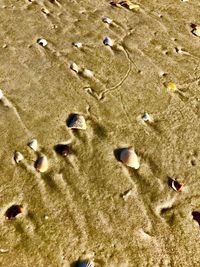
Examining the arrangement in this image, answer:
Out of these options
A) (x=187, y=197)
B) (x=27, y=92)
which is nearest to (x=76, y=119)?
(x=27, y=92)

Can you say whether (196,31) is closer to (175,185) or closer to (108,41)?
(108,41)

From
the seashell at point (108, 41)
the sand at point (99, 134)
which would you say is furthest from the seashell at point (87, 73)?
the seashell at point (108, 41)

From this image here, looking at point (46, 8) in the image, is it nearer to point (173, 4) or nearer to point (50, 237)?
point (173, 4)

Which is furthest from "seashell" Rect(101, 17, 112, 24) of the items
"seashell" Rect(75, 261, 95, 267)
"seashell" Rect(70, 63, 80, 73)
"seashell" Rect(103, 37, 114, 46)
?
"seashell" Rect(75, 261, 95, 267)

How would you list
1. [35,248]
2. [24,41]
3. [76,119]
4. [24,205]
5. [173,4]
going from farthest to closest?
[173,4] → [24,41] → [76,119] → [24,205] → [35,248]

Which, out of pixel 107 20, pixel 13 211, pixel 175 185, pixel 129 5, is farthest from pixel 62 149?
pixel 129 5

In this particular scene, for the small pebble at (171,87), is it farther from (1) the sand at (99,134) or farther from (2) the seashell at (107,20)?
(2) the seashell at (107,20)
